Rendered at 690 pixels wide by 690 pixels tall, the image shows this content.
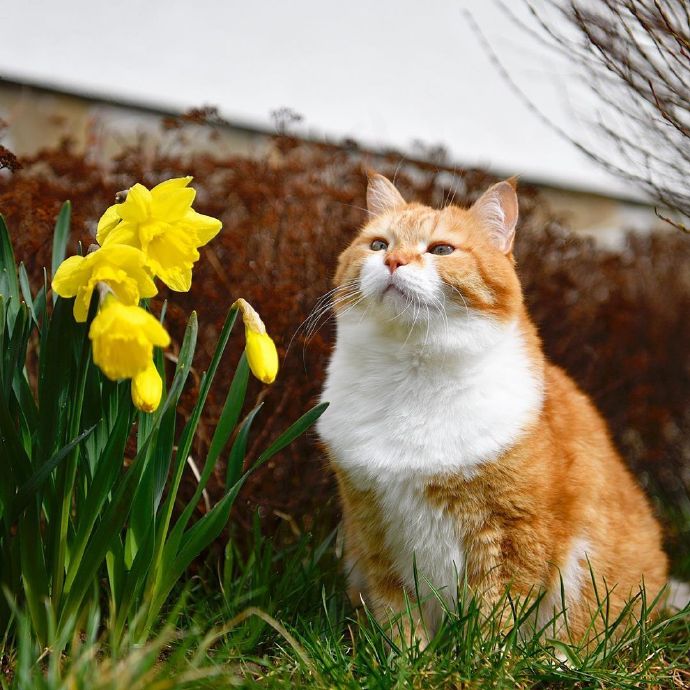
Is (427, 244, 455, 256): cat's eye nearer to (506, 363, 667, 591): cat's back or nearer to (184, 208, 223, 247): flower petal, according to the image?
(506, 363, 667, 591): cat's back

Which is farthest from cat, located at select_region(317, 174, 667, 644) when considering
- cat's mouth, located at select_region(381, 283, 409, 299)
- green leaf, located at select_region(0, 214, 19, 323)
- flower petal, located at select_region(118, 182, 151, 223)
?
green leaf, located at select_region(0, 214, 19, 323)

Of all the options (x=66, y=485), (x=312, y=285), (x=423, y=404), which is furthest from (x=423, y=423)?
(x=312, y=285)

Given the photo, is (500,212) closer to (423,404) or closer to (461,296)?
(461,296)

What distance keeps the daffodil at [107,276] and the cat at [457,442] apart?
2.05ft

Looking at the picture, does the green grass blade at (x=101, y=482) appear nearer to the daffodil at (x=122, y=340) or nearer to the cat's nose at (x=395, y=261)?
the daffodil at (x=122, y=340)

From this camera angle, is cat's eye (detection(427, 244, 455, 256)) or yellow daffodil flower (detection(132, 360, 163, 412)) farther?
cat's eye (detection(427, 244, 455, 256))

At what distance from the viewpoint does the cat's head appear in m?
1.87

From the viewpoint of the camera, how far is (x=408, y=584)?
→ 6.54 feet

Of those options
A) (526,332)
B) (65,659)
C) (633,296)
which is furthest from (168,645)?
(633,296)

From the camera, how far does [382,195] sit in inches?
89.6

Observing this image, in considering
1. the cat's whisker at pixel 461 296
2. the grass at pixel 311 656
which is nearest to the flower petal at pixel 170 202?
the cat's whisker at pixel 461 296

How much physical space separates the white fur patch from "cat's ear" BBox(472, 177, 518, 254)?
0.82 feet

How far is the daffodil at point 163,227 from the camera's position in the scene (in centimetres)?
151

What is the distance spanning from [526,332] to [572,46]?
91 cm
